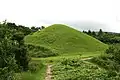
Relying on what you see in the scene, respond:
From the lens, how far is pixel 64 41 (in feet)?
252

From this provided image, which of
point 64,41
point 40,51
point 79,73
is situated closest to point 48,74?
point 79,73

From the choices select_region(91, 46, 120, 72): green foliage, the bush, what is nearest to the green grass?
the bush

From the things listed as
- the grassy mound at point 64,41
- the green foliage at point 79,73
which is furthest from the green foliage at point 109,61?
the grassy mound at point 64,41

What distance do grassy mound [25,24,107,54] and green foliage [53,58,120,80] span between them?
23.3 meters

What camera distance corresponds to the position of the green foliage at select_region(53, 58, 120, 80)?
3400cm

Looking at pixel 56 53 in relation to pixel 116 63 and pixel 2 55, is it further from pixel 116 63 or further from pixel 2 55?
pixel 2 55

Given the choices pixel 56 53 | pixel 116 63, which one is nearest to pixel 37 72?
pixel 116 63

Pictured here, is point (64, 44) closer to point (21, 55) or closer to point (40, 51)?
point (40, 51)

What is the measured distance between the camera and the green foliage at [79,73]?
34.0m

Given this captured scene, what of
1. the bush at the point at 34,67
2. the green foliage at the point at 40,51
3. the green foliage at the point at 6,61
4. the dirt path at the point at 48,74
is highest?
the green foliage at the point at 6,61

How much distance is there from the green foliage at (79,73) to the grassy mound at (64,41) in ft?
76.5

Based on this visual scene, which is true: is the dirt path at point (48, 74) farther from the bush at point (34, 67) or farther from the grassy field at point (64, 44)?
the grassy field at point (64, 44)

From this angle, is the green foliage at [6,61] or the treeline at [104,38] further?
the treeline at [104,38]

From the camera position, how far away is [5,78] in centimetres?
1853
